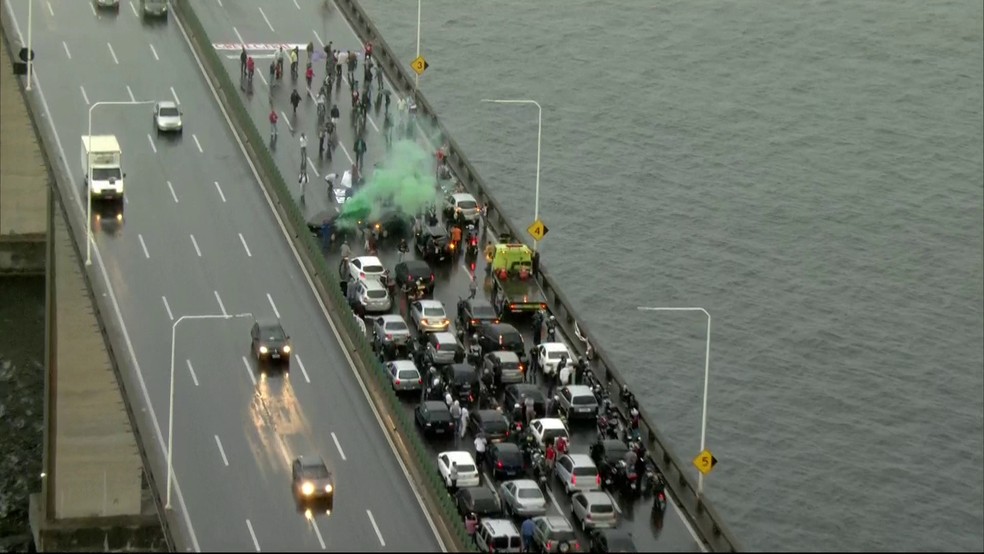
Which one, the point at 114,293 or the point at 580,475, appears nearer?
the point at 580,475

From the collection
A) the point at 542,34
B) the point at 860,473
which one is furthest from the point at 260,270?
the point at 542,34

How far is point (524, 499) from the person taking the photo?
290 ft

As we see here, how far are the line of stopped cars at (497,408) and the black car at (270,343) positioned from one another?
5731 millimetres

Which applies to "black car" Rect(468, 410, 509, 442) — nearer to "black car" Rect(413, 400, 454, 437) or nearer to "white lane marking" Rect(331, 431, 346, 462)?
"black car" Rect(413, 400, 454, 437)

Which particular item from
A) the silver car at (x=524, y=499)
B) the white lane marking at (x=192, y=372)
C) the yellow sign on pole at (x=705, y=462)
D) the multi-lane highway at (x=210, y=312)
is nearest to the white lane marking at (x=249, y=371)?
the multi-lane highway at (x=210, y=312)

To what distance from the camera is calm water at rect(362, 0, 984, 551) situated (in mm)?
106188

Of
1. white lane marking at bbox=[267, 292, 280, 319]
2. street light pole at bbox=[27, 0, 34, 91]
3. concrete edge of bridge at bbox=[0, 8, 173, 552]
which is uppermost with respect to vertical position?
street light pole at bbox=[27, 0, 34, 91]

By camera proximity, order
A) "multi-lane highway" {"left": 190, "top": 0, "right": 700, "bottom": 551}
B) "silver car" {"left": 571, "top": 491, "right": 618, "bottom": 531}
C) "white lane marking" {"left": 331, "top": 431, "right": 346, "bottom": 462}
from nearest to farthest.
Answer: "white lane marking" {"left": 331, "top": 431, "right": 346, "bottom": 462}, "silver car" {"left": 571, "top": 491, "right": 618, "bottom": 531}, "multi-lane highway" {"left": 190, "top": 0, "right": 700, "bottom": 551}

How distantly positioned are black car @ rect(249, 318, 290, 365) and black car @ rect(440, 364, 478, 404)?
7.53 metres

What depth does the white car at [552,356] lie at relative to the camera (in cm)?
10012

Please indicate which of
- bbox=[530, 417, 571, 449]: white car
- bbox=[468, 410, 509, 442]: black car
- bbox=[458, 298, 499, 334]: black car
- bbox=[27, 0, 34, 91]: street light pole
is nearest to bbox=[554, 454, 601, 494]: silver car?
bbox=[530, 417, 571, 449]: white car

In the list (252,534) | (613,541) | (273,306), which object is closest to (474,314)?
(273,306)

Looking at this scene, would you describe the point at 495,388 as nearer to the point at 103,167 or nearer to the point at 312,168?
the point at 103,167

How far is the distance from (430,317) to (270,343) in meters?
11.6
